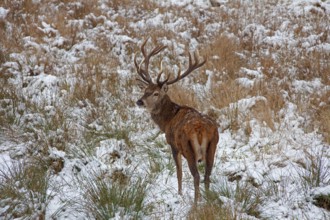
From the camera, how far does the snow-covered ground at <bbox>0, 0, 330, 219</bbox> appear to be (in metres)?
4.53

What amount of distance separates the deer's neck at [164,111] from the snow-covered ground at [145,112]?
52 cm

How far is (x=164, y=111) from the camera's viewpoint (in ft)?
18.3

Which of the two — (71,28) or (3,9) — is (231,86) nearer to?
(71,28)

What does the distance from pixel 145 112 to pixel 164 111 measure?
1.57 m

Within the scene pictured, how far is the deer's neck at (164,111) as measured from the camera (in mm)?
5504

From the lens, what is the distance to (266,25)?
34.4ft

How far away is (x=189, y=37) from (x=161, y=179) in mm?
5483

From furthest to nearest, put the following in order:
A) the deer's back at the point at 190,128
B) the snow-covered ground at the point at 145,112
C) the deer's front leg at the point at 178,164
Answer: the deer's front leg at the point at 178,164
the snow-covered ground at the point at 145,112
the deer's back at the point at 190,128

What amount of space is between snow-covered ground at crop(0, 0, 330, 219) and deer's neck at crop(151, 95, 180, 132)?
1.69 ft

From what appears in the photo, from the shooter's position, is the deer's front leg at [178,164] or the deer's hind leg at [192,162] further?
the deer's front leg at [178,164]

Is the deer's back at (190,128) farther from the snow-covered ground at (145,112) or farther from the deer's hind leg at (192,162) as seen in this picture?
the snow-covered ground at (145,112)

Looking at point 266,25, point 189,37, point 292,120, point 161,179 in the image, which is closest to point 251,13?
point 266,25

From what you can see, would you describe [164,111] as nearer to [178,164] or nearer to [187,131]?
[178,164]

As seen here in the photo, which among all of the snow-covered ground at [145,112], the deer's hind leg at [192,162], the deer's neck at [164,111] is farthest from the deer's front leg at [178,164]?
the deer's neck at [164,111]
